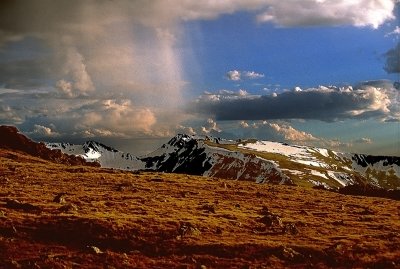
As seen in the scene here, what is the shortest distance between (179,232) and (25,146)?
132 meters

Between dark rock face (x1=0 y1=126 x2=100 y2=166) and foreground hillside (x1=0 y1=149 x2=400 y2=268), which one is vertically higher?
dark rock face (x1=0 y1=126 x2=100 y2=166)

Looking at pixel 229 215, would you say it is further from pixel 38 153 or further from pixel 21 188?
pixel 38 153

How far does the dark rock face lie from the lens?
497ft

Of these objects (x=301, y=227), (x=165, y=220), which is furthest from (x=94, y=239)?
(x=301, y=227)

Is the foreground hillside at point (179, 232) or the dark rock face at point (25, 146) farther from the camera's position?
the dark rock face at point (25, 146)

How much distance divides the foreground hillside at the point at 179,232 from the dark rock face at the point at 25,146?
300 feet

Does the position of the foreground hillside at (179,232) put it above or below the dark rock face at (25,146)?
A: below

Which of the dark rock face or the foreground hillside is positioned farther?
the dark rock face

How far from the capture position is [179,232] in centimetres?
3719

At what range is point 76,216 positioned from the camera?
39406 millimetres

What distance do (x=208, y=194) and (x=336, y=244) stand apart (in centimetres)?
3273

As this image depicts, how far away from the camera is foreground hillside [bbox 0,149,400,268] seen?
3177 centimetres

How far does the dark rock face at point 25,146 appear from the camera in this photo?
15150 centimetres

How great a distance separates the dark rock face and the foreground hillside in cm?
9145
